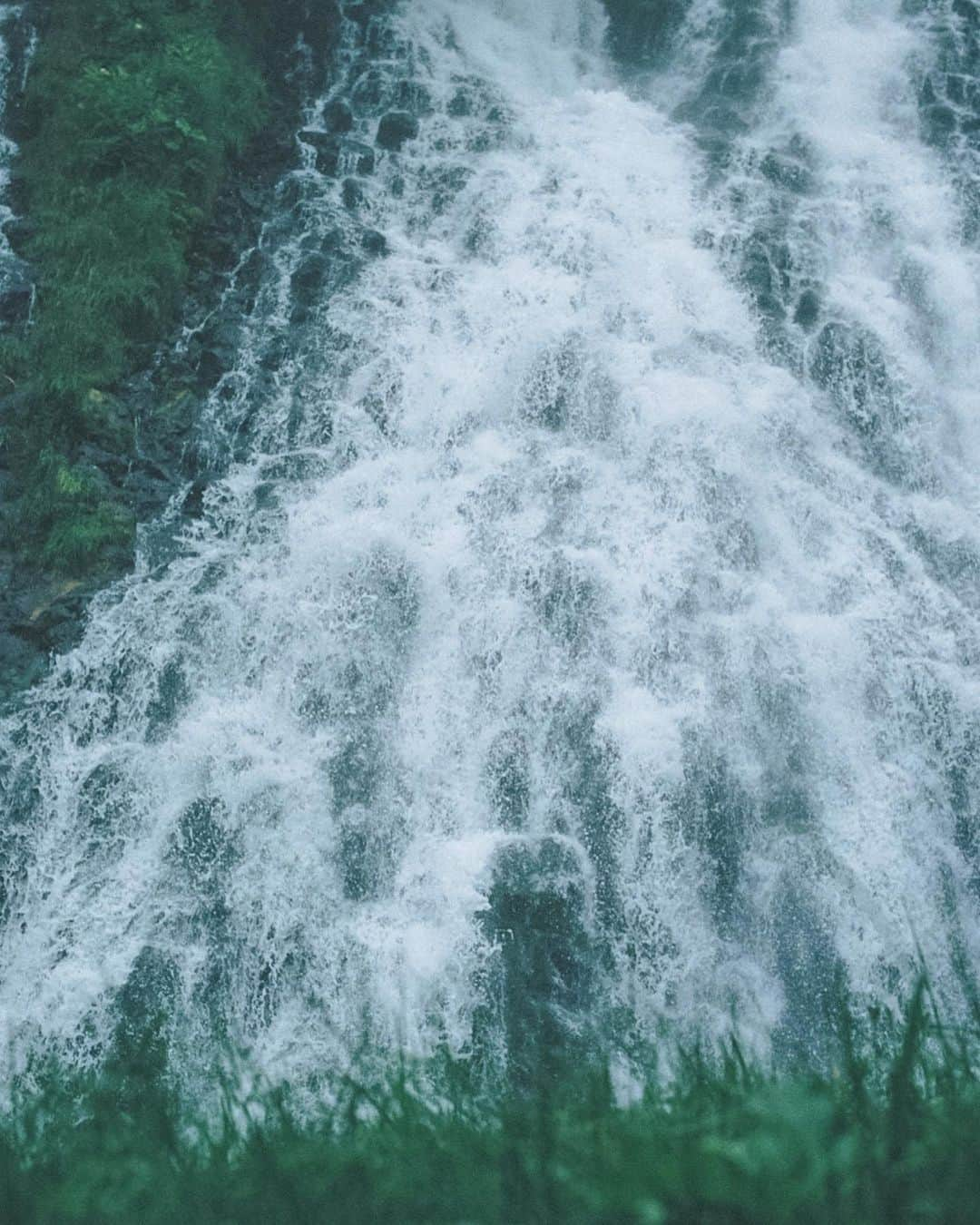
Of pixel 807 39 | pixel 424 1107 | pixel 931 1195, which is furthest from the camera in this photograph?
pixel 807 39

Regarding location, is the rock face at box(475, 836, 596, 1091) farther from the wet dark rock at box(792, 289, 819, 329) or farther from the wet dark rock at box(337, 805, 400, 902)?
the wet dark rock at box(792, 289, 819, 329)

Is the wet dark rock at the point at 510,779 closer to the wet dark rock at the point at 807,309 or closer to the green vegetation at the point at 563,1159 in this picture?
the green vegetation at the point at 563,1159

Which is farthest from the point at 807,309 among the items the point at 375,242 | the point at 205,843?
the point at 205,843

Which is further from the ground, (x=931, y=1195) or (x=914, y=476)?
(x=914, y=476)

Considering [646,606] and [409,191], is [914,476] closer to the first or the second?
[646,606]

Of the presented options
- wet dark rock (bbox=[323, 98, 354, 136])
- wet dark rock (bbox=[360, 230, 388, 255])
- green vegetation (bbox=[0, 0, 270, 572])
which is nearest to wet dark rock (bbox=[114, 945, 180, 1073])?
green vegetation (bbox=[0, 0, 270, 572])

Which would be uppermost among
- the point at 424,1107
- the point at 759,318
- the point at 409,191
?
the point at 409,191

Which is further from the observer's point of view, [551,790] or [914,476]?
[914,476]

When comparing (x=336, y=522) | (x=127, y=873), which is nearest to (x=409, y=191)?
(x=336, y=522)
